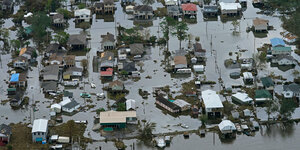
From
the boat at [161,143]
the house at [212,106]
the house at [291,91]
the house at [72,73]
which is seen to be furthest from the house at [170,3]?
the boat at [161,143]

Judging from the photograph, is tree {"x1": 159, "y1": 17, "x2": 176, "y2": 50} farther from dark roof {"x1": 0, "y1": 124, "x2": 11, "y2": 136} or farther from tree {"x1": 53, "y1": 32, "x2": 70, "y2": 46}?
dark roof {"x1": 0, "y1": 124, "x2": 11, "y2": 136}

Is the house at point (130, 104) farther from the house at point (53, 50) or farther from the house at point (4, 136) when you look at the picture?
the house at point (53, 50)

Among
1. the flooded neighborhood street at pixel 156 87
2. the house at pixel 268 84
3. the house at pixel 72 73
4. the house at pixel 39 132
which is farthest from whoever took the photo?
the house at pixel 72 73

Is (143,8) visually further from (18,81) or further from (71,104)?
(71,104)

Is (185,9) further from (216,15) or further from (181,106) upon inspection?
(181,106)

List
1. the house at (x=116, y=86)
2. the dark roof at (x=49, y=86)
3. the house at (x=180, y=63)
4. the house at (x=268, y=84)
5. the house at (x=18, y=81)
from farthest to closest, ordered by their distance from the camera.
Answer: the house at (x=180, y=63) < the house at (x=18, y=81) < the dark roof at (x=49, y=86) < the house at (x=116, y=86) < the house at (x=268, y=84)

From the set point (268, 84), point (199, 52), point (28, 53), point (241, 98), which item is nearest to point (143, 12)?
point (199, 52)

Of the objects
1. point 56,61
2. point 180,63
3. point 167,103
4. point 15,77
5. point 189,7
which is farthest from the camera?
point 189,7
